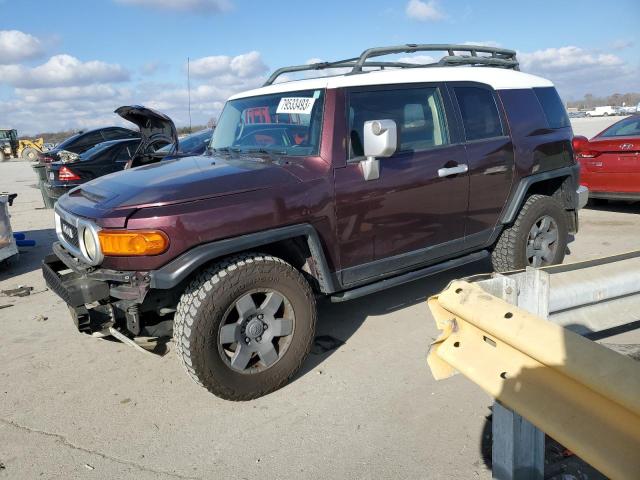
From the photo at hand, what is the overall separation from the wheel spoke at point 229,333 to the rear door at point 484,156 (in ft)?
7.27

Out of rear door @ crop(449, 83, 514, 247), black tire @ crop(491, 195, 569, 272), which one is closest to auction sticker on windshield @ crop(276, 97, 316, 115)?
rear door @ crop(449, 83, 514, 247)

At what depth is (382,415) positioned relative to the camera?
2.99 m

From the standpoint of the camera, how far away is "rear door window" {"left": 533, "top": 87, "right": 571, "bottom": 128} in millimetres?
4902

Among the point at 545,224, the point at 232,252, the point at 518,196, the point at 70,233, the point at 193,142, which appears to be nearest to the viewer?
the point at 232,252

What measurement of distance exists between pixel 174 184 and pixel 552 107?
12.9 feet

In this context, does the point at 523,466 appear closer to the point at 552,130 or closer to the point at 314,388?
the point at 314,388

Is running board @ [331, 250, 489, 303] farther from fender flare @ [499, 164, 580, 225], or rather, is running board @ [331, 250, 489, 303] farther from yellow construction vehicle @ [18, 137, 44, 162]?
yellow construction vehicle @ [18, 137, 44, 162]

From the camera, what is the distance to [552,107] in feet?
16.4

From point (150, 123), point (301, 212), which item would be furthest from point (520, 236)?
point (150, 123)

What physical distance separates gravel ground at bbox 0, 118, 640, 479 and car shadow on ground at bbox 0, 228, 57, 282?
7.75ft

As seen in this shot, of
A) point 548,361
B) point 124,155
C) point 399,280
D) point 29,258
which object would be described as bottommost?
point 29,258

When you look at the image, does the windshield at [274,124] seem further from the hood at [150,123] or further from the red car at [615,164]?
the red car at [615,164]

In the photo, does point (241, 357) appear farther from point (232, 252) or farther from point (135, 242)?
point (135, 242)

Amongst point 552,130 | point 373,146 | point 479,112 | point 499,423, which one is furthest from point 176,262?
point 552,130
